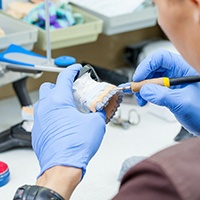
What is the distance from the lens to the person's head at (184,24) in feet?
1.93

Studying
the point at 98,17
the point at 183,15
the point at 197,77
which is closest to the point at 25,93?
the point at 98,17

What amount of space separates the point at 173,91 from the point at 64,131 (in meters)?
0.29

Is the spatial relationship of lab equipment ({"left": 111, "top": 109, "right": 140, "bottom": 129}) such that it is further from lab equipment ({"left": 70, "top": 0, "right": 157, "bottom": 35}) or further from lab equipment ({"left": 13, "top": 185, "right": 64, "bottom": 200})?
lab equipment ({"left": 13, "top": 185, "right": 64, "bottom": 200})

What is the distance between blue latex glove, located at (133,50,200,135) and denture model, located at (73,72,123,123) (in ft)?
0.22

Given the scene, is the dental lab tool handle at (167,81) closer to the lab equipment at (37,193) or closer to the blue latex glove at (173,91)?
the blue latex glove at (173,91)

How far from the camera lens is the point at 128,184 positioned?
1.69 ft

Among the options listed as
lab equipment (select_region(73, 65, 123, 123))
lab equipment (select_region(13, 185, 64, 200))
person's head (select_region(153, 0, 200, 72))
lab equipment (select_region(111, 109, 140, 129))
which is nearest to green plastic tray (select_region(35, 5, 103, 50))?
lab equipment (select_region(111, 109, 140, 129))

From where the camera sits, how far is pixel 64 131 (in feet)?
2.90

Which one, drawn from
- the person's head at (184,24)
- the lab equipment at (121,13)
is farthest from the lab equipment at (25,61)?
the person's head at (184,24)

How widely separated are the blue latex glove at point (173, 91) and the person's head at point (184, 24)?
38 cm

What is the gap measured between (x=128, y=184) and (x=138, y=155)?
2.47 ft

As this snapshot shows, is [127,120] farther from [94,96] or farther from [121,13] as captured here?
[94,96]

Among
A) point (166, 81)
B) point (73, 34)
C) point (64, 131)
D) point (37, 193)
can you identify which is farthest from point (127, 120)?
point (37, 193)

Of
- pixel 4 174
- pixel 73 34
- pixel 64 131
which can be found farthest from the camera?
pixel 73 34
